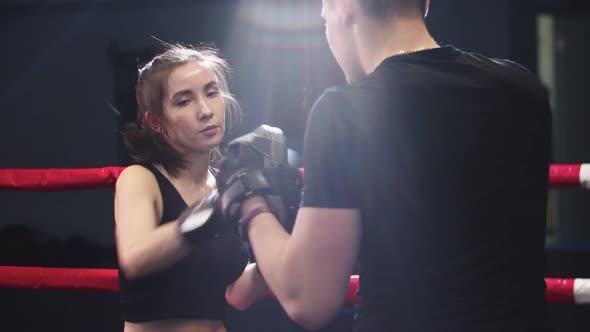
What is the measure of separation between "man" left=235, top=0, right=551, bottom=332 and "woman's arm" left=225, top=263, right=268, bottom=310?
0.66 m

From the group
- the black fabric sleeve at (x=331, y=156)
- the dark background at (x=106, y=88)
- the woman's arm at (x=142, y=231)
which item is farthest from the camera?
the dark background at (x=106, y=88)

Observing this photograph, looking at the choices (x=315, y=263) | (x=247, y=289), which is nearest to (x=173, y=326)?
(x=247, y=289)

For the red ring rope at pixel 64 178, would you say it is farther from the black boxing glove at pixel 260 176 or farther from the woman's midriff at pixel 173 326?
the black boxing glove at pixel 260 176

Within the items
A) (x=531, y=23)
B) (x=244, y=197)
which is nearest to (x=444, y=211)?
(x=244, y=197)

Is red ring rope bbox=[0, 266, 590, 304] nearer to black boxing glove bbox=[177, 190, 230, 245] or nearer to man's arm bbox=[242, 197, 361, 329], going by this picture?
black boxing glove bbox=[177, 190, 230, 245]

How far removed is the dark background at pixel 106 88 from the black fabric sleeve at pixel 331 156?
3916 millimetres

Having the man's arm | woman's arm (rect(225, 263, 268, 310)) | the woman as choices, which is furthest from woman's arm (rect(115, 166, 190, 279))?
the man's arm

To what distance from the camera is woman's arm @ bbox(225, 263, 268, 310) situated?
1482mm

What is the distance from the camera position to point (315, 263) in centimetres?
80

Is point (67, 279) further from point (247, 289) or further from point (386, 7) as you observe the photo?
point (386, 7)

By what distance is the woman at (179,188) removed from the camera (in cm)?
140

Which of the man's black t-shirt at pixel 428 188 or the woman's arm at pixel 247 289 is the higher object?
the man's black t-shirt at pixel 428 188

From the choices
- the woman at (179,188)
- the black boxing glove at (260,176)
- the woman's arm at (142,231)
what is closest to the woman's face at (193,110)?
the woman at (179,188)

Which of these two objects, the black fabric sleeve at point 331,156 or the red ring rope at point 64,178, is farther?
the red ring rope at point 64,178
